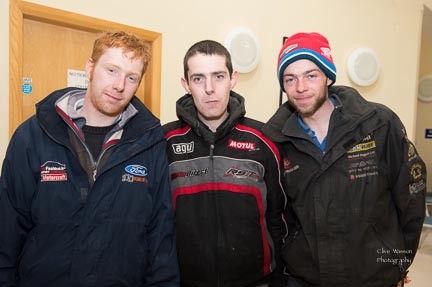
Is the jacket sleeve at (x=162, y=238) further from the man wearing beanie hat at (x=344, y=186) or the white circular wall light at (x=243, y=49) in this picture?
the white circular wall light at (x=243, y=49)

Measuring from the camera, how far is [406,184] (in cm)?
151

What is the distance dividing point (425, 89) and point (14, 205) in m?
7.23

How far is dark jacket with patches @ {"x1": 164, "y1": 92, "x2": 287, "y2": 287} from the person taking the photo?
4.83ft

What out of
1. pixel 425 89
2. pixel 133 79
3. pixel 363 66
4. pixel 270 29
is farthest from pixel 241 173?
pixel 425 89

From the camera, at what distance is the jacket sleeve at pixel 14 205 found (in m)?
1.26

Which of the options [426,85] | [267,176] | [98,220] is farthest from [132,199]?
[426,85]

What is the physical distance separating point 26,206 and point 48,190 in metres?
0.10

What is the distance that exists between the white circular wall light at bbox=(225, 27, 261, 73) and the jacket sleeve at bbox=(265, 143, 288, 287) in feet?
4.51

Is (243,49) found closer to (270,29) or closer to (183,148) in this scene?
(270,29)

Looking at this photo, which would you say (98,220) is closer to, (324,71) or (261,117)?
(324,71)

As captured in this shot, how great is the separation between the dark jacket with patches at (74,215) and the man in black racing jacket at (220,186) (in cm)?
12

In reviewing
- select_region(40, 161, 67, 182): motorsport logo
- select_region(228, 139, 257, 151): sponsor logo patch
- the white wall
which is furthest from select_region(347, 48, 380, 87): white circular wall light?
select_region(40, 161, 67, 182): motorsport logo

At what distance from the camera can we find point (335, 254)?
4.75ft

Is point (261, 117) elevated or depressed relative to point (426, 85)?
depressed
